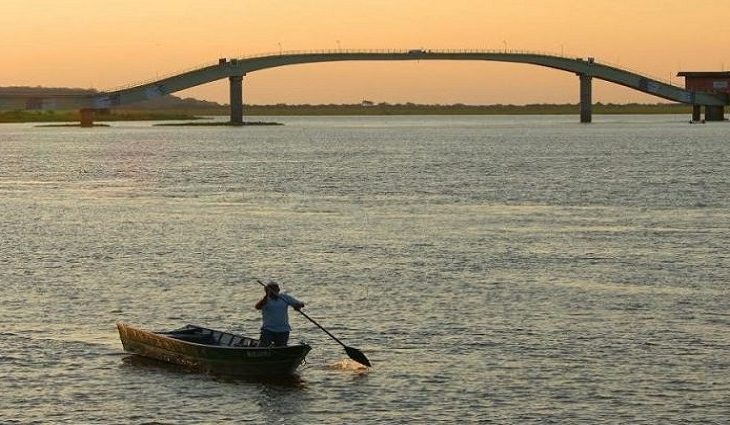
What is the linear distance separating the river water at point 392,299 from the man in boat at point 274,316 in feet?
3.75

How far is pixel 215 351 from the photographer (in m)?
36.6

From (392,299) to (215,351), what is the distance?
12.9 m

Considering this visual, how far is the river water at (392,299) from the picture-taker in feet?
112

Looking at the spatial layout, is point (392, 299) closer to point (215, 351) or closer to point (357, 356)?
point (357, 356)

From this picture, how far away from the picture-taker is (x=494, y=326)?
4319 cm

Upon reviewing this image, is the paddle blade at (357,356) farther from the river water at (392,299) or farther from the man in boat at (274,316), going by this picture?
the man in boat at (274,316)

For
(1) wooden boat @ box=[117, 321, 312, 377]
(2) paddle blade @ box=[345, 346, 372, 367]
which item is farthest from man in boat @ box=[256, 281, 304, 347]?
(2) paddle blade @ box=[345, 346, 372, 367]

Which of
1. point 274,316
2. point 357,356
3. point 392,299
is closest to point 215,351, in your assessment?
point 274,316

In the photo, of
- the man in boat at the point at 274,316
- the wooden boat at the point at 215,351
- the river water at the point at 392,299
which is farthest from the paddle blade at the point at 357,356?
the man in boat at the point at 274,316

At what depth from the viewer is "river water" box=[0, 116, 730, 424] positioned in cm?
3412

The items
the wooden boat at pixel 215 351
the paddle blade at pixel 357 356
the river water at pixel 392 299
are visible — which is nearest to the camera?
the river water at pixel 392 299

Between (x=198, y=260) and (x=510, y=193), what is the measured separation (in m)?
45.9

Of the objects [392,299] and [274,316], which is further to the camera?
[392,299]

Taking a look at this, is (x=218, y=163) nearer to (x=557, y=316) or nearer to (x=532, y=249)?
(x=532, y=249)
